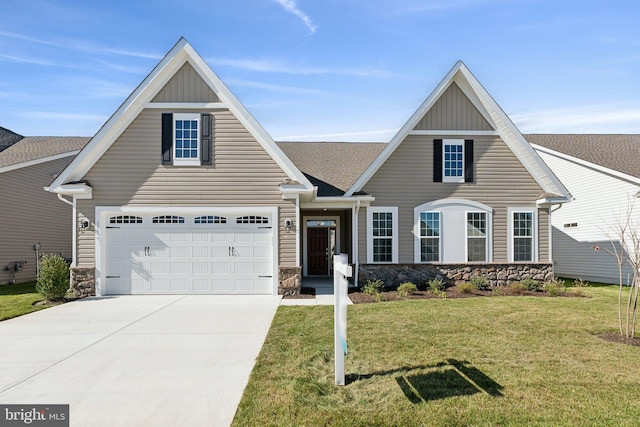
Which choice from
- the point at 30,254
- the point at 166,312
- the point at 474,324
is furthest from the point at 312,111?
the point at 30,254

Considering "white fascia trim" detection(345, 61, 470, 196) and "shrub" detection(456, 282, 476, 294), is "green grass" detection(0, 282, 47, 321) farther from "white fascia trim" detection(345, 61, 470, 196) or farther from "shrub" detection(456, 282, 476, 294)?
"shrub" detection(456, 282, 476, 294)

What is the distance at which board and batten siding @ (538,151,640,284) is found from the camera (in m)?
14.7

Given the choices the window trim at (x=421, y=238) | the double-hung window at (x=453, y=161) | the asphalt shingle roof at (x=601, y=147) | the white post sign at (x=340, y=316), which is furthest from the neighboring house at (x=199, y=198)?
the white post sign at (x=340, y=316)

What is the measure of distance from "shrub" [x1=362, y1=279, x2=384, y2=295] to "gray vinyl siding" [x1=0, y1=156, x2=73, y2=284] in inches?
501

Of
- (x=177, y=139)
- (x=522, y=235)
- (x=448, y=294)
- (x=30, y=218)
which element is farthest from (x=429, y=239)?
(x=30, y=218)

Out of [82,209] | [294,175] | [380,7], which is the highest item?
[380,7]

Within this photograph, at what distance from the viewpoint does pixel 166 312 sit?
9.28 m

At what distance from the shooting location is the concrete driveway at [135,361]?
166 inches

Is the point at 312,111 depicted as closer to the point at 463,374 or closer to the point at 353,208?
the point at 353,208

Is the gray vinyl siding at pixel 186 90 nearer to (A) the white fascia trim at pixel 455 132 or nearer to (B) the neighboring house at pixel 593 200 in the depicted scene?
(A) the white fascia trim at pixel 455 132

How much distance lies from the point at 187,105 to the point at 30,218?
892 cm

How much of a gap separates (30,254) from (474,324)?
1606 cm

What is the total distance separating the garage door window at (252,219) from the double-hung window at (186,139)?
199 cm

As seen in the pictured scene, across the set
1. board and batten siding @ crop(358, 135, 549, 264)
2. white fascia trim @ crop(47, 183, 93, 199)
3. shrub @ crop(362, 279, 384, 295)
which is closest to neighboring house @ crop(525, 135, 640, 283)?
board and batten siding @ crop(358, 135, 549, 264)
